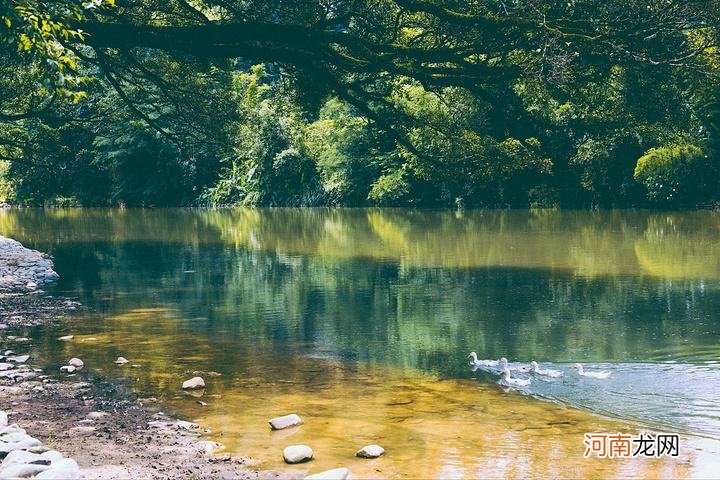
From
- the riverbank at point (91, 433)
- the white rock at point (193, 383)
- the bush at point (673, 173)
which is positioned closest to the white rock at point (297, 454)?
the riverbank at point (91, 433)

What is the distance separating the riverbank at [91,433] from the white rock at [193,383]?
1.96 ft

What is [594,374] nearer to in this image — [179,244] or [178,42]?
[178,42]

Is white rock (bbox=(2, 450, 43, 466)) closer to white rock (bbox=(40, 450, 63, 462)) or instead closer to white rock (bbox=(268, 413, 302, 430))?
white rock (bbox=(40, 450, 63, 462))

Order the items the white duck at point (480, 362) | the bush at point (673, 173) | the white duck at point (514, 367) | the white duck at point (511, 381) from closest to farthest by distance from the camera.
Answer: the white duck at point (511, 381)
the white duck at point (514, 367)
the white duck at point (480, 362)
the bush at point (673, 173)

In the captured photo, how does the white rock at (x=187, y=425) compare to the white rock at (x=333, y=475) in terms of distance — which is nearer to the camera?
the white rock at (x=333, y=475)

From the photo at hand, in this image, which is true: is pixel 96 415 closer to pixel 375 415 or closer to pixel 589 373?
pixel 375 415

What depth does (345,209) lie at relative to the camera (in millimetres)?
52562

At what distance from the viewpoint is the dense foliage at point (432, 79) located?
15.3 meters

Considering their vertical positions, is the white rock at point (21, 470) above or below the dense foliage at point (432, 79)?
below

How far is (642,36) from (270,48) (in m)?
6.15

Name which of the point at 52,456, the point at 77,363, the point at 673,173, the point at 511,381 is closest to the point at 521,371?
the point at 511,381

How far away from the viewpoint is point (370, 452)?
7.58 m

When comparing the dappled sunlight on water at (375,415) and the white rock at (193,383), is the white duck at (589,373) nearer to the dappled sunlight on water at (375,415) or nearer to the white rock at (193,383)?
the dappled sunlight on water at (375,415)

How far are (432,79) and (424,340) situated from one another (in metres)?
5.18
